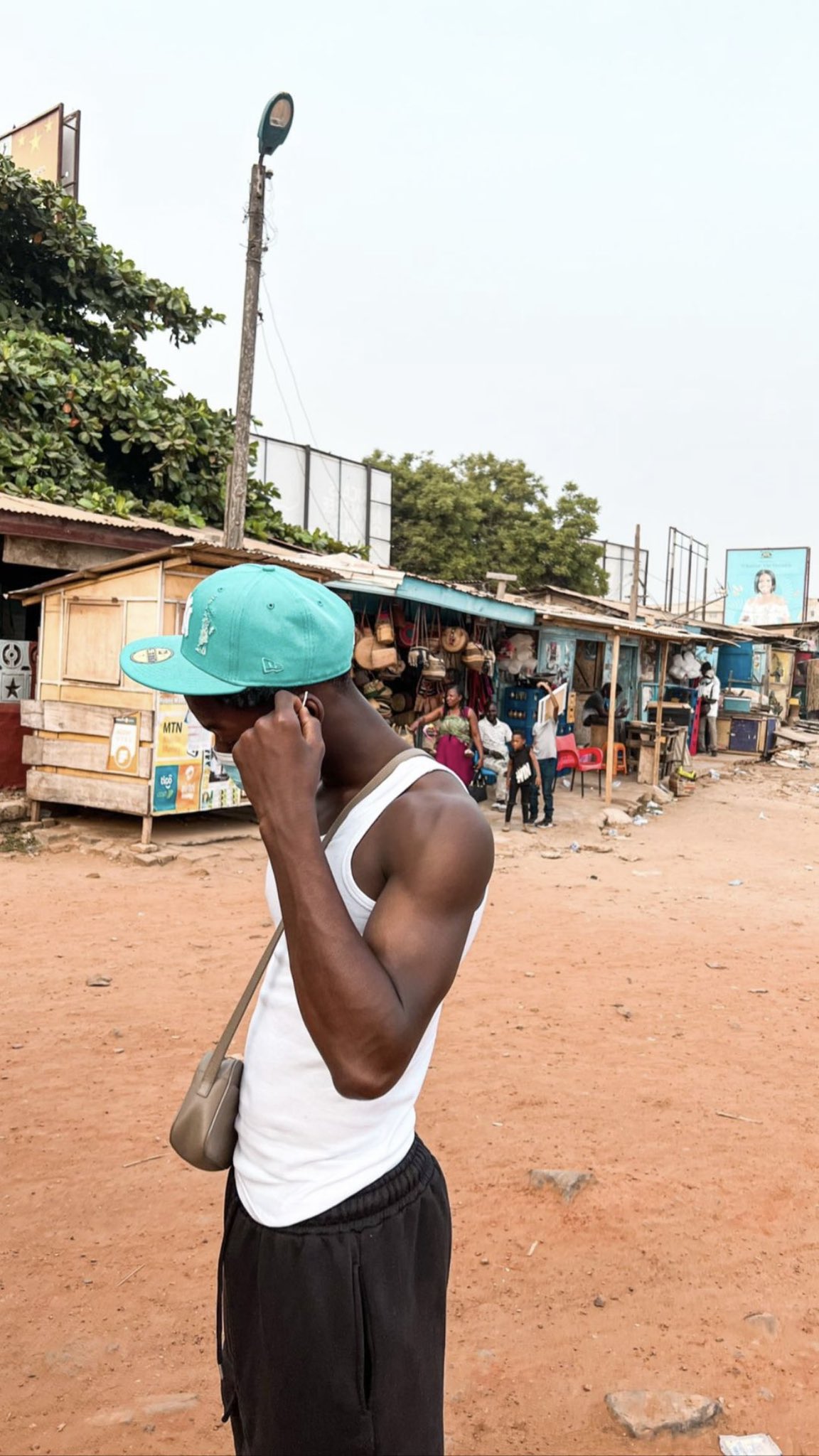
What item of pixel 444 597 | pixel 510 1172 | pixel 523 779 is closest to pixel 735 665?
pixel 523 779

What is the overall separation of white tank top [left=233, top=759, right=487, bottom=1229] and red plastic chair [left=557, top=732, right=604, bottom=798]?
39.6 feet

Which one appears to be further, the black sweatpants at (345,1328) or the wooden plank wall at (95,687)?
the wooden plank wall at (95,687)

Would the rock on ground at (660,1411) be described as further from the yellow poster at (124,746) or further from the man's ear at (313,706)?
the yellow poster at (124,746)

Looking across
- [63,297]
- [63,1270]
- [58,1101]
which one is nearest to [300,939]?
[63,1270]

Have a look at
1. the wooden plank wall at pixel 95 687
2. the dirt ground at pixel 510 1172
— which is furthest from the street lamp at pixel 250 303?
the dirt ground at pixel 510 1172

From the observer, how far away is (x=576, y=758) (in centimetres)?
1368

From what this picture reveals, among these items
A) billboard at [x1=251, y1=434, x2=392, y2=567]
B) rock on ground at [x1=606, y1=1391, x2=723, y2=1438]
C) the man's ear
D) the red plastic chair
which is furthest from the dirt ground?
billboard at [x1=251, y1=434, x2=392, y2=567]

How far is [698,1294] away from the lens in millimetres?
3016

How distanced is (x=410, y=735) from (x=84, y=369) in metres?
8.36

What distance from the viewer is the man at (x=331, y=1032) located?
1.22 meters

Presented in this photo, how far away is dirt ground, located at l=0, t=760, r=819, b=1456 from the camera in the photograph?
8.41 ft

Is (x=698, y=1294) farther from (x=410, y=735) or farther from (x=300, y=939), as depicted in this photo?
(x=410, y=735)

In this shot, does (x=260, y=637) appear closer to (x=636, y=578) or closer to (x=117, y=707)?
(x=117, y=707)

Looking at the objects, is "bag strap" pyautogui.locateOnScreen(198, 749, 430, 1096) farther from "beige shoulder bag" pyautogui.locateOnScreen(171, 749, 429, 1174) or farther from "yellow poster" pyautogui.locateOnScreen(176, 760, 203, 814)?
"yellow poster" pyautogui.locateOnScreen(176, 760, 203, 814)
